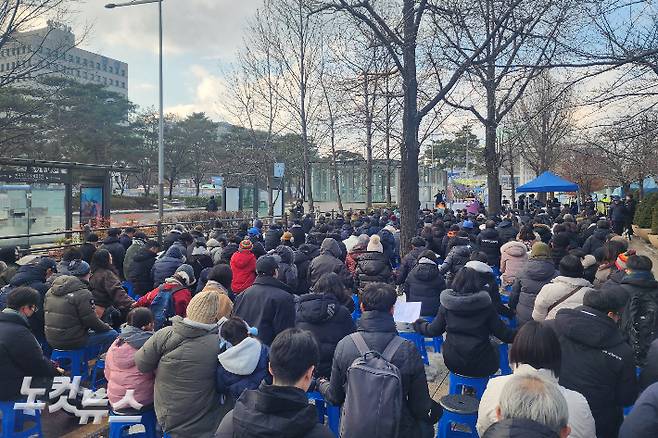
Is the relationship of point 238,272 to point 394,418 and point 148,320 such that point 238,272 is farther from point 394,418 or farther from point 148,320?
point 394,418

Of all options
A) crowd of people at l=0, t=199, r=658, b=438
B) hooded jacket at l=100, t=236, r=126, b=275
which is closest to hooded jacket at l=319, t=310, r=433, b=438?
crowd of people at l=0, t=199, r=658, b=438

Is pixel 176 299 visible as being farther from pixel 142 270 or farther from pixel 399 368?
pixel 399 368

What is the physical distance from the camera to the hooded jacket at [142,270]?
24.0ft

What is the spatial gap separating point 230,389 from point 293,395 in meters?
1.45

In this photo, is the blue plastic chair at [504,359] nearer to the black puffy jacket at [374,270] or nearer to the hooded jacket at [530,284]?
the hooded jacket at [530,284]

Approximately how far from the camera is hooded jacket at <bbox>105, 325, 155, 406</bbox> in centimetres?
365

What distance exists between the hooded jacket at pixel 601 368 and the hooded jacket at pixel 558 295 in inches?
40.7

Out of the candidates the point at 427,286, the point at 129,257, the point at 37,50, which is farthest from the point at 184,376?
the point at 37,50

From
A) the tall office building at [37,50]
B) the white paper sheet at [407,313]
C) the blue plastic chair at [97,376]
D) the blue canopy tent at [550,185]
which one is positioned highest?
the tall office building at [37,50]

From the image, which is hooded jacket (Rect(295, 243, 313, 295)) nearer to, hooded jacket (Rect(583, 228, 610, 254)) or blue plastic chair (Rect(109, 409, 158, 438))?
blue plastic chair (Rect(109, 409, 158, 438))

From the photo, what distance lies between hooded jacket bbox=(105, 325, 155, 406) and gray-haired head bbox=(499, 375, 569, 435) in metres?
2.71

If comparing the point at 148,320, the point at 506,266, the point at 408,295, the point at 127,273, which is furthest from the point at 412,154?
the point at 148,320

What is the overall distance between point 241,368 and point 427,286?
3.46m

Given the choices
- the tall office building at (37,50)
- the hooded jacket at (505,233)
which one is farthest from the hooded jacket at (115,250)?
the hooded jacket at (505,233)
